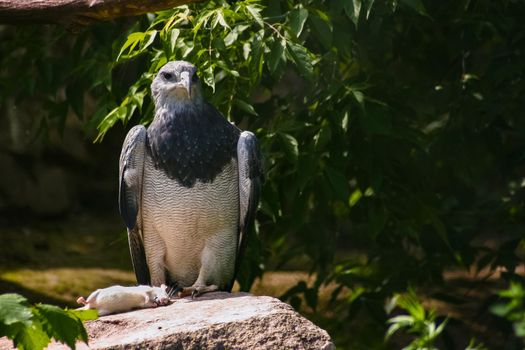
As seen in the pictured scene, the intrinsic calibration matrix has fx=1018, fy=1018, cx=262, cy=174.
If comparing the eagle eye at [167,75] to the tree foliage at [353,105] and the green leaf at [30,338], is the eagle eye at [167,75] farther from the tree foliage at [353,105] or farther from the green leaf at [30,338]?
the green leaf at [30,338]

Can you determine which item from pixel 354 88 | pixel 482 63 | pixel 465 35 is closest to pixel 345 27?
pixel 354 88

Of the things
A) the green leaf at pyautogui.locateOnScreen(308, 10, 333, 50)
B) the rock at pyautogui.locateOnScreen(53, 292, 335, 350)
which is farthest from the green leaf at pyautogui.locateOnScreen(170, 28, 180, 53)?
the rock at pyautogui.locateOnScreen(53, 292, 335, 350)

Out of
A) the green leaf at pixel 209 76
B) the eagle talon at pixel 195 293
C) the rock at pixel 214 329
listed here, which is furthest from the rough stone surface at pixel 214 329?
the green leaf at pixel 209 76

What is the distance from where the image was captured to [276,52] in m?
5.71

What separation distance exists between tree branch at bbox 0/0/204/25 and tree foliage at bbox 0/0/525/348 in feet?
0.67

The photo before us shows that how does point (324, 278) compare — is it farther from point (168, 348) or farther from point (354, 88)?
point (168, 348)

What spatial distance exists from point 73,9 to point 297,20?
4.11 feet

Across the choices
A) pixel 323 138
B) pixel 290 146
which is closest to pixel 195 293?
pixel 290 146

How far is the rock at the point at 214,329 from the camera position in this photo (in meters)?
4.72

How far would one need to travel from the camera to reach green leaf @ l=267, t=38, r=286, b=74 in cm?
567

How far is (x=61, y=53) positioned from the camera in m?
9.69

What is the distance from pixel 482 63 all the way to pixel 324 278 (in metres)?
3.18

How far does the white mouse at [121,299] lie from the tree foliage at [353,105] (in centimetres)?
117

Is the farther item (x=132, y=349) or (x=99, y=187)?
(x=99, y=187)
